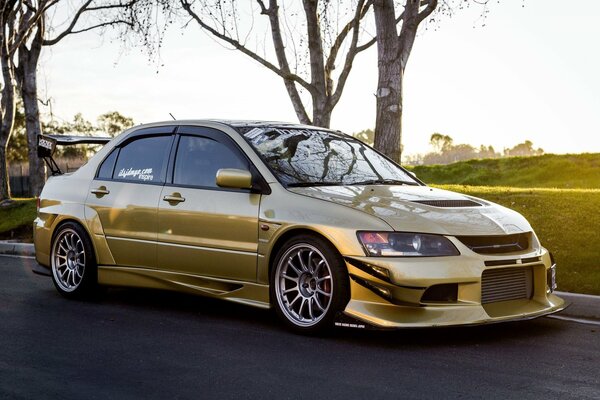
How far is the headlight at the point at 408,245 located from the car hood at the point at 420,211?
2.0 inches

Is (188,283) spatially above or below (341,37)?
below

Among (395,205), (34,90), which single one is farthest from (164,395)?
(34,90)

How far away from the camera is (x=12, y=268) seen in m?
11.5

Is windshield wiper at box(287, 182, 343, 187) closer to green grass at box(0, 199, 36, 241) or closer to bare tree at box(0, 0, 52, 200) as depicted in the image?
green grass at box(0, 199, 36, 241)

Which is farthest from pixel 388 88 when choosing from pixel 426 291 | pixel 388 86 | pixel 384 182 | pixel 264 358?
pixel 264 358

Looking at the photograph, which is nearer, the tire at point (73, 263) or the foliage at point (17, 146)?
the tire at point (73, 263)

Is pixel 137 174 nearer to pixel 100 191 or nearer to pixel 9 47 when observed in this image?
pixel 100 191

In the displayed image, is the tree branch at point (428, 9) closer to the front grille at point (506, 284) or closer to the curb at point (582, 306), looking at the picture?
the curb at point (582, 306)

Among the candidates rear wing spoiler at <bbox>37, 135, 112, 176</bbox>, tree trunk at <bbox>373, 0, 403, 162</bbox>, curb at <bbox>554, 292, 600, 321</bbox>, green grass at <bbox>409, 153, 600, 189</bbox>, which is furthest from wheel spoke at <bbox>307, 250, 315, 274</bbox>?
green grass at <bbox>409, 153, 600, 189</bbox>

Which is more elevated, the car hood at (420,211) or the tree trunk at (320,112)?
the tree trunk at (320,112)

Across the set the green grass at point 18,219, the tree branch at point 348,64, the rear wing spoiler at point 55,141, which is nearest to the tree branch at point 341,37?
the tree branch at point 348,64

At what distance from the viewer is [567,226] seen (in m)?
11.5

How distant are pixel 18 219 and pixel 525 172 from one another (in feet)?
64.2

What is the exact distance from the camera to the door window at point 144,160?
800 cm
